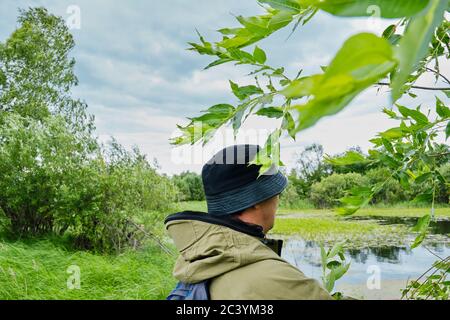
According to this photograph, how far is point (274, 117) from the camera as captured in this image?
25.4 inches

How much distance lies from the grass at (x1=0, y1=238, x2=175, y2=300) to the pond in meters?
2.97

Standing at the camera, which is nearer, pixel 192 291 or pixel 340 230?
pixel 192 291

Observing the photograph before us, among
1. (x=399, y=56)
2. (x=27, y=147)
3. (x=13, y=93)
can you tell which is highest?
(x=13, y=93)

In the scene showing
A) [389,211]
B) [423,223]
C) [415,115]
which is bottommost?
[389,211]

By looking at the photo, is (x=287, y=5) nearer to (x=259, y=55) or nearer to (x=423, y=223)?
(x=259, y=55)

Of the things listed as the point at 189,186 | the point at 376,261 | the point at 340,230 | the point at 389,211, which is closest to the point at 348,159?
the point at 189,186

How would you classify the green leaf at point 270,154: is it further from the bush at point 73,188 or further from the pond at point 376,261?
the pond at point 376,261

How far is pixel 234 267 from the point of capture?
945mm

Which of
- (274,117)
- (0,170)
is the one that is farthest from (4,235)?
(274,117)

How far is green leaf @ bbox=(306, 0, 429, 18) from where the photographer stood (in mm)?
160

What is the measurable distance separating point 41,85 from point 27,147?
5382 millimetres

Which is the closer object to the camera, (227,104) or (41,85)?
(227,104)

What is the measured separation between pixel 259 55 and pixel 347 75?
1.63ft
